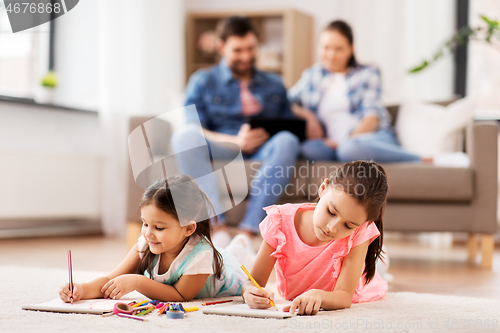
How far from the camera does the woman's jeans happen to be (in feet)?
6.42

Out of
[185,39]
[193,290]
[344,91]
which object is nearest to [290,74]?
[185,39]

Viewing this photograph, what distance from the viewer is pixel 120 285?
98cm

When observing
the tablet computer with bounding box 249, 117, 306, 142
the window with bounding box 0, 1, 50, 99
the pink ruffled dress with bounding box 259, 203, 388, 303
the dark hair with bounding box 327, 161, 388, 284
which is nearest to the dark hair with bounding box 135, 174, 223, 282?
the pink ruffled dress with bounding box 259, 203, 388, 303

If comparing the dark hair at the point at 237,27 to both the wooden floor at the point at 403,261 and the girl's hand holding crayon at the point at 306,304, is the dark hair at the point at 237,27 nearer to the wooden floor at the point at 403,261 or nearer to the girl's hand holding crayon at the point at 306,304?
the wooden floor at the point at 403,261

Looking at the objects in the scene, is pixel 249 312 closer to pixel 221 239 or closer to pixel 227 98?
pixel 221 239

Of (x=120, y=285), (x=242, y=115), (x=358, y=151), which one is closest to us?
(x=120, y=285)

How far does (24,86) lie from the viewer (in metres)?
2.82

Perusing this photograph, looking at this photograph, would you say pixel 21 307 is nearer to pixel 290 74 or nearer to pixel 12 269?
pixel 12 269

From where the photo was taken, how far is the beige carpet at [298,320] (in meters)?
0.80

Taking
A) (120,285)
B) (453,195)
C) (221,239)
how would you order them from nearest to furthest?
1. (120,285)
2. (221,239)
3. (453,195)

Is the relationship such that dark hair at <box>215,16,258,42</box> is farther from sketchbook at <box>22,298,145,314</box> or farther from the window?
sketchbook at <box>22,298,145,314</box>

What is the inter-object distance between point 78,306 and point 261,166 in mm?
1092

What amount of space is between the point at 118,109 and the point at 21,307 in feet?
6.66

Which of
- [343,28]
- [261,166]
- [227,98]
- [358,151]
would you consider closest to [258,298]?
[261,166]
